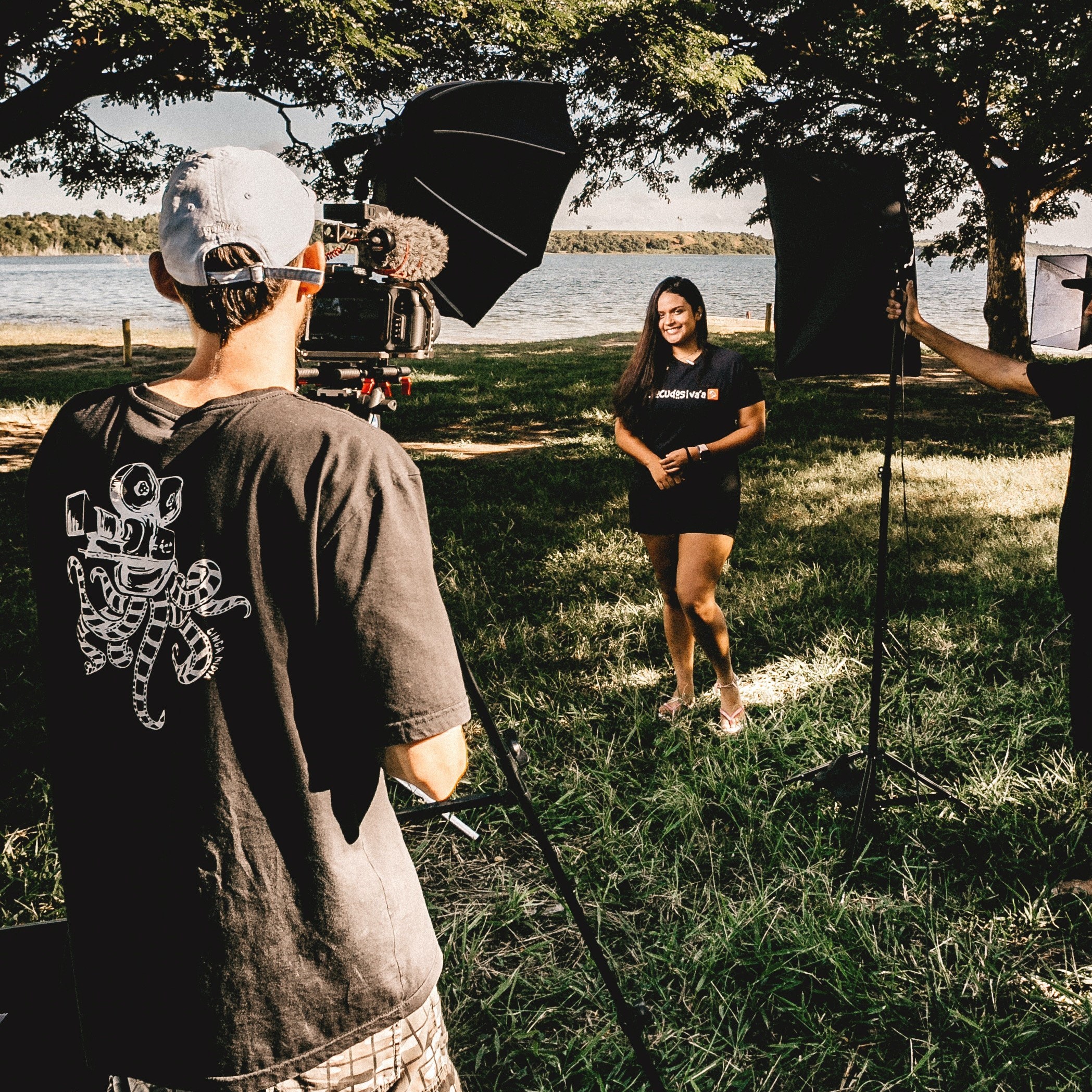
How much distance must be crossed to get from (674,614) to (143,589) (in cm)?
317

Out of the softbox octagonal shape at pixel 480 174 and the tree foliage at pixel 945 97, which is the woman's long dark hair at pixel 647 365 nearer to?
the softbox octagonal shape at pixel 480 174

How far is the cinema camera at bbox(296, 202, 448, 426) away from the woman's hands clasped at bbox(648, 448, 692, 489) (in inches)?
74.3

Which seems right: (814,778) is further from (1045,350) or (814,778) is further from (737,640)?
(1045,350)

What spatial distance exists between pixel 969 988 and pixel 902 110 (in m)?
15.9

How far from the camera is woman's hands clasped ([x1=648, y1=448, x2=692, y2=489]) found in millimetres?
3664

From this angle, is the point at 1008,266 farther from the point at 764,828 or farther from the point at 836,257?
the point at 764,828

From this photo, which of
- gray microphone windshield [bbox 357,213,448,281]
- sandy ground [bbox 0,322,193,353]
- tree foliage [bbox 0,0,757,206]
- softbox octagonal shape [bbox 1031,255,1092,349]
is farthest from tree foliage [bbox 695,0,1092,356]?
sandy ground [bbox 0,322,193,353]

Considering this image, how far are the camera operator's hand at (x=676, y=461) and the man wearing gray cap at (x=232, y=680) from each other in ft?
8.70

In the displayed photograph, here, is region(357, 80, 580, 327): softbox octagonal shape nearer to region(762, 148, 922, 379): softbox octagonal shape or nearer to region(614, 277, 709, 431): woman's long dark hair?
region(762, 148, 922, 379): softbox octagonal shape

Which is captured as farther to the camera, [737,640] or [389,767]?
[737,640]

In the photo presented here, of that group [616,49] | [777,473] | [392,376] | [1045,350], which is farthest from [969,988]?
[1045,350]

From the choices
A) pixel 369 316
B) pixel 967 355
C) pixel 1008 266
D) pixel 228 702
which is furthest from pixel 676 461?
pixel 1008 266

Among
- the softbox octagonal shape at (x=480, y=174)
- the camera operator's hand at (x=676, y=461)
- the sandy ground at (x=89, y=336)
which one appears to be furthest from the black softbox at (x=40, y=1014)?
the sandy ground at (x=89, y=336)

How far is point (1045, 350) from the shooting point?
1933 cm
